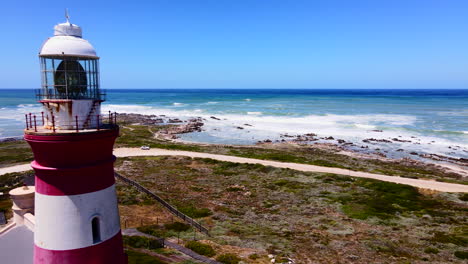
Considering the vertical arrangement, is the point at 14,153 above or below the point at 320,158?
above

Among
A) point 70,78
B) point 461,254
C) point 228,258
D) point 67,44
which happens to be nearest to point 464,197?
point 461,254

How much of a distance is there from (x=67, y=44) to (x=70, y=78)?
69cm

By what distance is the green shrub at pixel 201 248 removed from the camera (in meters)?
16.2

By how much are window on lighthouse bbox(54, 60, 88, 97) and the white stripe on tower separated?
215cm

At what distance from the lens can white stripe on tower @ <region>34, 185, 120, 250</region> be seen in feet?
19.6

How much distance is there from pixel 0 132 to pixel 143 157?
4212 cm

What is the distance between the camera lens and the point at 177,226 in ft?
65.2

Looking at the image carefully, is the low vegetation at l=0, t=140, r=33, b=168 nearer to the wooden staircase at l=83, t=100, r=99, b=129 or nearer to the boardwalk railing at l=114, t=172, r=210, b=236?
the boardwalk railing at l=114, t=172, r=210, b=236

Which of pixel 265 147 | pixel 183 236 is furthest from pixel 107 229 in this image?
pixel 265 147

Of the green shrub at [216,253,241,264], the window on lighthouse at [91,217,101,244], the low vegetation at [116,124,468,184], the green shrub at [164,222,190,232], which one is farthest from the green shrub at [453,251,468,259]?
the window on lighthouse at [91,217,101,244]

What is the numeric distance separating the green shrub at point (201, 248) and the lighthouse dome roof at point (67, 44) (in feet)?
41.4

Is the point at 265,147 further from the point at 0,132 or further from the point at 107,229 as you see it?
the point at 0,132

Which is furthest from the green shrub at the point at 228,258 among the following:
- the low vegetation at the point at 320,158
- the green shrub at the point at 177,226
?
Answer: the low vegetation at the point at 320,158

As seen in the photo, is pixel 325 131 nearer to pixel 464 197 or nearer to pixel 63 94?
pixel 464 197
